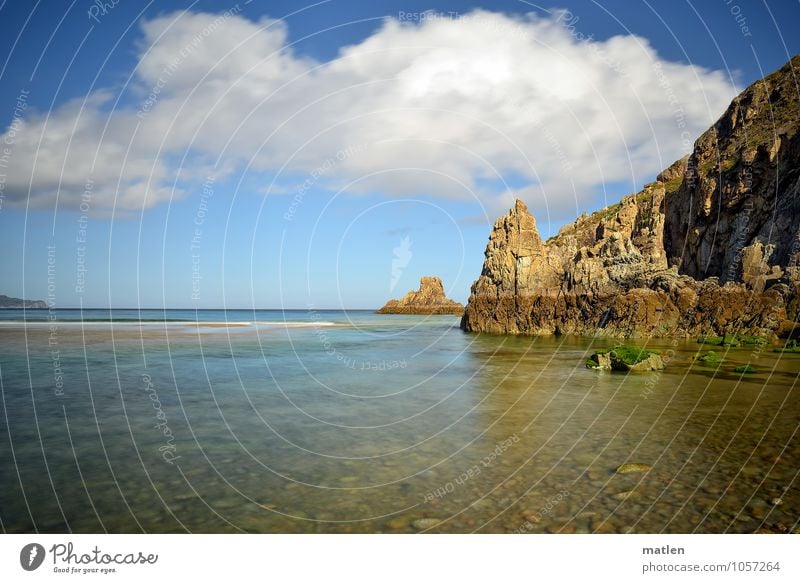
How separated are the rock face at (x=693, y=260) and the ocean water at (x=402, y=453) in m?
25.4

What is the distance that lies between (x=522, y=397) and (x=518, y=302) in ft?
165

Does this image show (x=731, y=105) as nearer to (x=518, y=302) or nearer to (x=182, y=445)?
(x=518, y=302)

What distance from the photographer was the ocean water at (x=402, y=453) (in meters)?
8.10

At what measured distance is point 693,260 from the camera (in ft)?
245

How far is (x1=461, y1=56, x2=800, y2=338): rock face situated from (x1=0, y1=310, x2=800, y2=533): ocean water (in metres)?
25.4

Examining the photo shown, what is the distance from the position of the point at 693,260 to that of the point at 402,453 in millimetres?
78511

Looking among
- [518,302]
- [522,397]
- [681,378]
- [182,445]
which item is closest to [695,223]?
[518,302]

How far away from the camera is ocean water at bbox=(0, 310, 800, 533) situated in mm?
8102

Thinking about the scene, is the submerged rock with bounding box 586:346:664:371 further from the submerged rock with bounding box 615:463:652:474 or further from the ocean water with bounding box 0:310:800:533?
the submerged rock with bounding box 615:463:652:474
